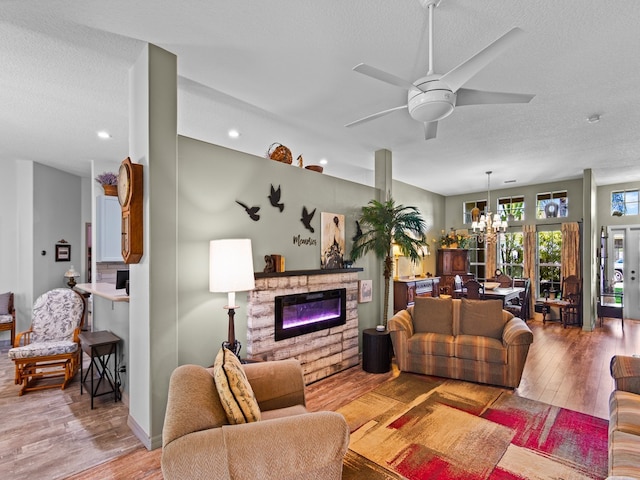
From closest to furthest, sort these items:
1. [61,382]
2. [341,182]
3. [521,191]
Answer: [61,382] < [341,182] < [521,191]

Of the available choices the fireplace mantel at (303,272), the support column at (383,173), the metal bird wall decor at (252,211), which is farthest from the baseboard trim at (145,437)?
the support column at (383,173)

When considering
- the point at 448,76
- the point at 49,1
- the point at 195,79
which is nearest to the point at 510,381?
the point at 448,76

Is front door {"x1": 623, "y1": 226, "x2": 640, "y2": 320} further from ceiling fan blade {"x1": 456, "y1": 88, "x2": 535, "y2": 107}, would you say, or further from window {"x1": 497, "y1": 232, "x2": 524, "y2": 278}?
ceiling fan blade {"x1": 456, "y1": 88, "x2": 535, "y2": 107}

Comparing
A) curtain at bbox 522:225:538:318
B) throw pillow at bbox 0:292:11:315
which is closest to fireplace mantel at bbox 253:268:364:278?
throw pillow at bbox 0:292:11:315

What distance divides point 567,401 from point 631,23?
3.22 meters

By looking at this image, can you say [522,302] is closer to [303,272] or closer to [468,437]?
[468,437]

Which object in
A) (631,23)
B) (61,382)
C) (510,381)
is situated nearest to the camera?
(631,23)

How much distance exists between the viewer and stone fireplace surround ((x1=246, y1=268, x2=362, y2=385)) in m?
3.34

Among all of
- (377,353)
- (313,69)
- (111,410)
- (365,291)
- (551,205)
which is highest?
(313,69)

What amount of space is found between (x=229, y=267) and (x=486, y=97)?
226 cm

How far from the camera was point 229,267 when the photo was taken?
2752mm

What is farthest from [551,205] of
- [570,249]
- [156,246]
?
[156,246]

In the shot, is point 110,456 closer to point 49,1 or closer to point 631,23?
point 49,1

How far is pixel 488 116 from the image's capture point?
3.79 m
